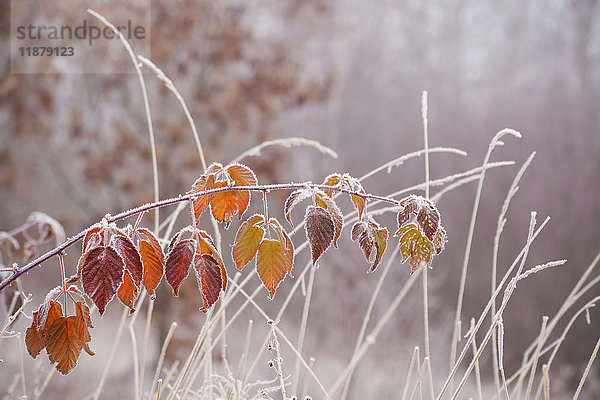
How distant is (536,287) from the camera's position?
5.69 metres

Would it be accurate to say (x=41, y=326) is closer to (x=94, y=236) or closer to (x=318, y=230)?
(x=94, y=236)

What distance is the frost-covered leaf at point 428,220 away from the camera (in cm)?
50

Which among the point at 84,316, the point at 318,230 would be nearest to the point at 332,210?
the point at 318,230

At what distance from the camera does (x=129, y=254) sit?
465mm

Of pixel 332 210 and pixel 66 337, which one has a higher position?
pixel 332 210

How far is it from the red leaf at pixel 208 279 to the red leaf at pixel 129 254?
0.05 meters

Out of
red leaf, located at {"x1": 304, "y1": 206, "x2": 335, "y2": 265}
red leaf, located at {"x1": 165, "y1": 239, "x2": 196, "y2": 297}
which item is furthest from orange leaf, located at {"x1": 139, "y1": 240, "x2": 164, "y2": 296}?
red leaf, located at {"x1": 304, "y1": 206, "x2": 335, "y2": 265}

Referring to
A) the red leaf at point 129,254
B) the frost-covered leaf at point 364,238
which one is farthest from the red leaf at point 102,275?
the frost-covered leaf at point 364,238

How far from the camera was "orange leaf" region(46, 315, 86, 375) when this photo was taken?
1.63 feet

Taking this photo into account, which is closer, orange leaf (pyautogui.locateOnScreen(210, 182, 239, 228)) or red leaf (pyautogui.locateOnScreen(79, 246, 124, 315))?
red leaf (pyautogui.locateOnScreen(79, 246, 124, 315))

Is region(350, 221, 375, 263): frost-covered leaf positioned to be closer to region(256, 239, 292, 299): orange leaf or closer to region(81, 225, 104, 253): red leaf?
region(256, 239, 292, 299): orange leaf

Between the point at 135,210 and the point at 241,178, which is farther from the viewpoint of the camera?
the point at 241,178

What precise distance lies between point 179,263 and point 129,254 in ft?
0.14

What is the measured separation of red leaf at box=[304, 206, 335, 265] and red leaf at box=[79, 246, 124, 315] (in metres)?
0.16
